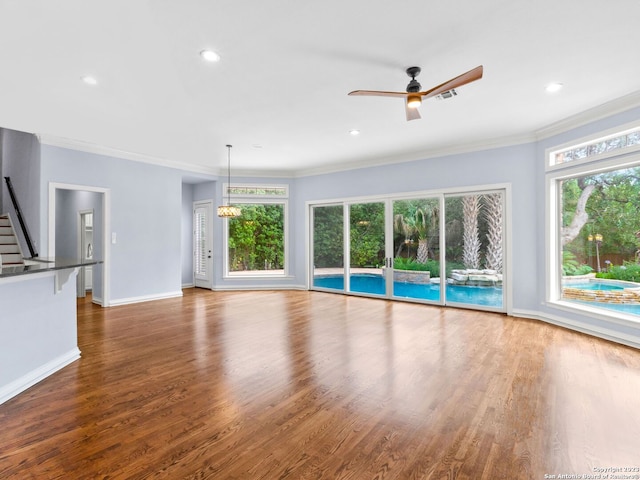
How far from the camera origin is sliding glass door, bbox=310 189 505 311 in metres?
5.93

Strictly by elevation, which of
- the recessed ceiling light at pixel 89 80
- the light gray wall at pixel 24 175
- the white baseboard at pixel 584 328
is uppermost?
the recessed ceiling light at pixel 89 80

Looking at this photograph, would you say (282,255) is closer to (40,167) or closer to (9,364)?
(40,167)

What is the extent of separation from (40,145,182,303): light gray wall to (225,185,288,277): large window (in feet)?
4.62

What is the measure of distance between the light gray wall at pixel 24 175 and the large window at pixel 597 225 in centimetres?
828

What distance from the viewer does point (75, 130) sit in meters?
5.14

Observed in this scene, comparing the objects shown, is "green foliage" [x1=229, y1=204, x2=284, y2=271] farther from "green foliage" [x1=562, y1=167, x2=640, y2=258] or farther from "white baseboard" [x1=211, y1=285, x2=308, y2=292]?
"green foliage" [x1=562, y1=167, x2=640, y2=258]

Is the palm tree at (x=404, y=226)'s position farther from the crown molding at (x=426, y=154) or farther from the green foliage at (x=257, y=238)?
the green foliage at (x=257, y=238)

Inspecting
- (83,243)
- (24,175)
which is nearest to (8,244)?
(24,175)

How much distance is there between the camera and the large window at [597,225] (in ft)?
13.9

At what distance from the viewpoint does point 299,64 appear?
323cm

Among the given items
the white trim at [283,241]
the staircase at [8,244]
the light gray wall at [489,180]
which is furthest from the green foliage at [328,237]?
the staircase at [8,244]

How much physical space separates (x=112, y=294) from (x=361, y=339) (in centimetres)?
493

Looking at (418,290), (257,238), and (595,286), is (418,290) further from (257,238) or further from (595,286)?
(257,238)

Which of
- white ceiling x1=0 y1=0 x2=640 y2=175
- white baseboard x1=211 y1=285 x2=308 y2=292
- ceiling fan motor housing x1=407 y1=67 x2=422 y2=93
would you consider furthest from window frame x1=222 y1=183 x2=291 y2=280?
ceiling fan motor housing x1=407 y1=67 x2=422 y2=93
